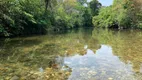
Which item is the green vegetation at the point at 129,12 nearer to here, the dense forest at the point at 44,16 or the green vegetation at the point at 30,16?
the dense forest at the point at 44,16

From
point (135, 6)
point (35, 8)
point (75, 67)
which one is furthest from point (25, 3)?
point (135, 6)

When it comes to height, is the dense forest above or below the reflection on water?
above

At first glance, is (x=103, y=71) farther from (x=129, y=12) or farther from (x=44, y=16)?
(x=129, y=12)

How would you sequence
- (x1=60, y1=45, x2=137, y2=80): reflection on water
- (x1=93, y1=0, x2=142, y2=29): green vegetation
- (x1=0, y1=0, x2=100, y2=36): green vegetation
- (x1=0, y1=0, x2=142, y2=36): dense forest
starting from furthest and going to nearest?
(x1=93, y1=0, x2=142, y2=29): green vegetation < (x1=0, y1=0, x2=142, y2=36): dense forest < (x1=0, y1=0, x2=100, y2=36): green vegetation < (x1=60, y1=45, x2=137, y2=80): reflection on water

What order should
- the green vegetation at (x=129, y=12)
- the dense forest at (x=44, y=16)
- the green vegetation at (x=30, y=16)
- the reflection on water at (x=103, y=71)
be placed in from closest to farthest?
the reflection on water at (x=103, y=71), the green vegetation at (x=30, y=16), the dense forest at (x=44, y=16), the green vegetation at (x=129, y=12)

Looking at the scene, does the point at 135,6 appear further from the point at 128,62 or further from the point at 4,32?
the point at 128,62

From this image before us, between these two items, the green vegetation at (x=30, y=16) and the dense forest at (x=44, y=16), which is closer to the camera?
the green vegetation at (x=30, y=16)

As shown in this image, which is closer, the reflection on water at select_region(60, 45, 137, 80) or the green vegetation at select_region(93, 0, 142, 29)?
the reflection on water at select_region(60, 45, 137, 80)

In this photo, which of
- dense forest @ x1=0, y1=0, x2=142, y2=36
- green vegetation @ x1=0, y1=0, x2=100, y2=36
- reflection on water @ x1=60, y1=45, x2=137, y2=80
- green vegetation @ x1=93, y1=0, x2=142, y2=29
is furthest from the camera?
green vegetation @ x1=93, y1=0, x2=142, y2=29

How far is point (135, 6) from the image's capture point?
37.0m

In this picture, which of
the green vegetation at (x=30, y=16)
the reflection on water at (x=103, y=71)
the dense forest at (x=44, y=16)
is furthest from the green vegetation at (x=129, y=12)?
the reflection on water at (x=103, y=71)

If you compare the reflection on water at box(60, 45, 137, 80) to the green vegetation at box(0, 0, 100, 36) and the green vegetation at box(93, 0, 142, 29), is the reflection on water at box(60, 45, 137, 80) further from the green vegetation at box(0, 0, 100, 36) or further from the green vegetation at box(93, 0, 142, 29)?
the green vegetation at box(93, 0, 142, 29)

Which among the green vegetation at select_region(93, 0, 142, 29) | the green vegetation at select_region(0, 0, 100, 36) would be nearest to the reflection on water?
the green vegetation at select_region(0, 0, 100, 36)

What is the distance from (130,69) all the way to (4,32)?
14.1m
